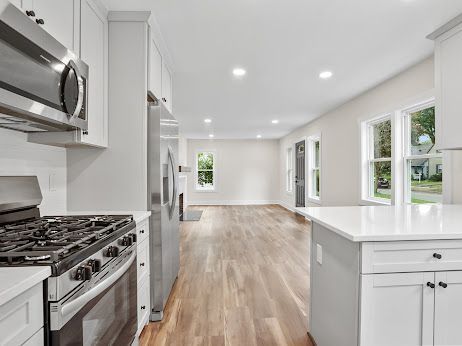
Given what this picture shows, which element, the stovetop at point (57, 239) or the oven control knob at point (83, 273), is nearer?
the stovetop at point (57, 239)

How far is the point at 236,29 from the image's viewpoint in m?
2.49

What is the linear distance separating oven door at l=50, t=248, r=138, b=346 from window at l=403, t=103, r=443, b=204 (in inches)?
130

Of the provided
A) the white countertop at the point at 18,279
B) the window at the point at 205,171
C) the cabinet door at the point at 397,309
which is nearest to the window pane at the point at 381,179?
the cabinet door at the point at 397,309

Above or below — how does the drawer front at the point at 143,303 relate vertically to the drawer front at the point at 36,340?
below

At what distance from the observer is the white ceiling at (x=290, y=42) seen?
2164mm

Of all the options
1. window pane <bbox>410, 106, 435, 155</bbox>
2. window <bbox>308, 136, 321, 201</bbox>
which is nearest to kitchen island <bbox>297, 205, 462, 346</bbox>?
window pane <bbox>410, 106, 435, 155</bbox>

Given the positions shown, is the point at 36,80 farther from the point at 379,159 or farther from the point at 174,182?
the point at 379,159

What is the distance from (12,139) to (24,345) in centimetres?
130

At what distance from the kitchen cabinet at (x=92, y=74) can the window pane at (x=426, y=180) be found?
137 inches

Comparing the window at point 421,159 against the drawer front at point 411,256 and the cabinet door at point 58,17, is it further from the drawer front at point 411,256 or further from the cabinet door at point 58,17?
the cabinet door at point 58,17

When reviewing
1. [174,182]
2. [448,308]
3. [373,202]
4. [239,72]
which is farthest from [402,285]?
[373,202]

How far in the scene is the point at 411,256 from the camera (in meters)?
1.40

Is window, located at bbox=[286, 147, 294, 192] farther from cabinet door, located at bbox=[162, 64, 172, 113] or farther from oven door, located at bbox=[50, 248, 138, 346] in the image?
oven door, located at bbox=[50, 248, 138, 346]

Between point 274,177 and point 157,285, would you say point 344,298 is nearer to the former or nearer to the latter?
point 157,285
